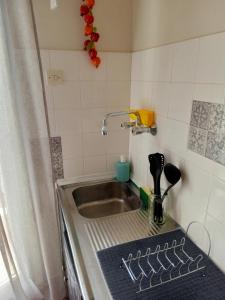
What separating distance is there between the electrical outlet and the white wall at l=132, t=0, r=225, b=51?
1.53ft

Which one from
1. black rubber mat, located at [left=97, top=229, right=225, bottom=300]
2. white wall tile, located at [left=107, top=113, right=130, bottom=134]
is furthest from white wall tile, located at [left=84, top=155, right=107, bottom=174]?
black rubber mat, located at [left=97, top=229, right=225, bottom=300]

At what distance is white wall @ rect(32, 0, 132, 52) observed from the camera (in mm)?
1129

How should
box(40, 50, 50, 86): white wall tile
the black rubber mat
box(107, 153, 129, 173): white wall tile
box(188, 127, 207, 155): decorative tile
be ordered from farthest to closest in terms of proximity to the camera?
box(107, 153, 129, 173): white wall tile, box(40, 50, 50, 86): white wall tile, box(188, 127, 207, 155): decorative tile, the black rubber mat

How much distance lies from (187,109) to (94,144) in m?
0.71

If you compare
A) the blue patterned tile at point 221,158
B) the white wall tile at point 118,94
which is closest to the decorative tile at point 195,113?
the blue patterned tile at point 221,158

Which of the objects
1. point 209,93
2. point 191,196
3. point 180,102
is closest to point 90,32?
point 180,102

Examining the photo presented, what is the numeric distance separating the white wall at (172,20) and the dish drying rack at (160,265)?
83 cm

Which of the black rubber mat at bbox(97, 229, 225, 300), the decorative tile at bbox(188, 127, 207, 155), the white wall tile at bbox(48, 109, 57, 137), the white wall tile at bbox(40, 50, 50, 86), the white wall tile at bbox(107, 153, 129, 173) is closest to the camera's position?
the black rubber mat at bbox(97, 229, 225, 300)

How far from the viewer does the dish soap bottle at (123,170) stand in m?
1.44

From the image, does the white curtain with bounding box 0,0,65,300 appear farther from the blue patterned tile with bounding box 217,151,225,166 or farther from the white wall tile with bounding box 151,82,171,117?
the blue patterned tile with bounding box 217,151,225,166

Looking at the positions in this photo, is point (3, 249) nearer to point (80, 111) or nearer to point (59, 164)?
point (59, 164)

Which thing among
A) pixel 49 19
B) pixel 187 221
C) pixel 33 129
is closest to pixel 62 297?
pixel 187 221

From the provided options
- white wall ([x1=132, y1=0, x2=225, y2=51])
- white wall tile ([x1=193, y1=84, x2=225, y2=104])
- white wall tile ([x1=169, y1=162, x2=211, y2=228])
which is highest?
white wall ([x1=132, y1=0, x2=225, y2=51])

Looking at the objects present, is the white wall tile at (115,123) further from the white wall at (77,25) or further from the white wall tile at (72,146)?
the white wall at (77,25)
